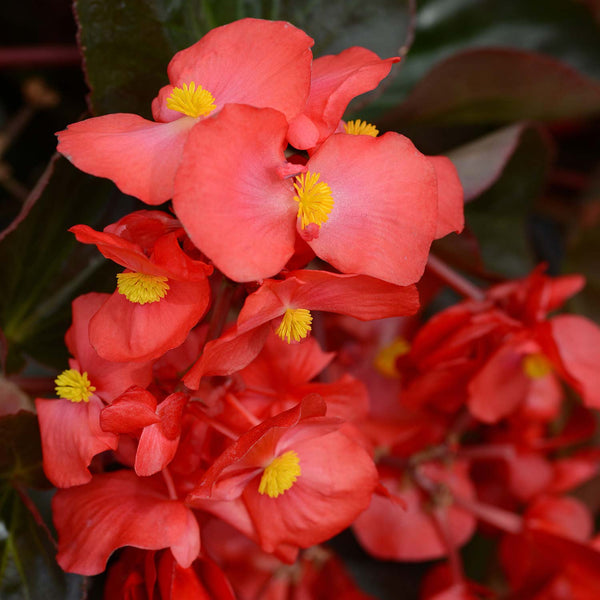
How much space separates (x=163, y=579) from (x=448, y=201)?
28cm

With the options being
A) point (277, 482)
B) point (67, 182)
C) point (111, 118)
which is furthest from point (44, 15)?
point (277, 482)

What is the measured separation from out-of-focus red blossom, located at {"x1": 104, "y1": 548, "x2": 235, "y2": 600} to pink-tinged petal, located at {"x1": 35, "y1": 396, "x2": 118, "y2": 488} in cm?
7

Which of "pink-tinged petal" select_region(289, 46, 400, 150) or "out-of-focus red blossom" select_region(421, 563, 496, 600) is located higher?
"pink-tinged petal" select_region(289, 46, 400, 150)

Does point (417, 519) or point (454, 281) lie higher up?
point (454, 281)

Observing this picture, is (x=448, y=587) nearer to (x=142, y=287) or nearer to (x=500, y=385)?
(x=500, y=385)

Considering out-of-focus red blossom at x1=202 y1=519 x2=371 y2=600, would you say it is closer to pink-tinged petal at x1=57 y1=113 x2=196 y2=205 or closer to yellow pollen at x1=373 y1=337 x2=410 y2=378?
yellow pollen at x1=373 y1=337 x2=410 y2=378

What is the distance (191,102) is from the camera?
344mm

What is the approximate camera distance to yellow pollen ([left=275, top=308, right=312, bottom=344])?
35 cm

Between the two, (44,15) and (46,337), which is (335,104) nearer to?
(46,337)

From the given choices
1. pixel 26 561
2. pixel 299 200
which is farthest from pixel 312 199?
pixel 26 561

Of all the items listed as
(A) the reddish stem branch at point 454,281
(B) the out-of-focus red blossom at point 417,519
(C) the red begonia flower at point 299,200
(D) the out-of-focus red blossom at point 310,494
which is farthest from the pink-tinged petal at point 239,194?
(B) the out-of-focus red blossom at point 417,519

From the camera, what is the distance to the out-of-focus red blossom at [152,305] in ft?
1.10

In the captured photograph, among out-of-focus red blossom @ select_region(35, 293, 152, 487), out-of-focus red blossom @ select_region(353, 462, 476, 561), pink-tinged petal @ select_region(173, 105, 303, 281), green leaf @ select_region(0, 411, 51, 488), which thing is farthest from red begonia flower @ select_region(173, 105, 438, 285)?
out-of-focus red blossom @ select_region(353, 462, 476, 561)

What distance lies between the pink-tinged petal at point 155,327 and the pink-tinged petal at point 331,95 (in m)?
0.10
